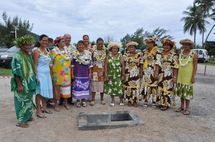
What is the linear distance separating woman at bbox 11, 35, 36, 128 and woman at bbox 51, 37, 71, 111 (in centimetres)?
92

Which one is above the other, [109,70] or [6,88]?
[109,70]

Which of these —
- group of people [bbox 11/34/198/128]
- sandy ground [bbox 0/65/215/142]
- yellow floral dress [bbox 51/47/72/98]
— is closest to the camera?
sandy ground [bbox 0/65/215/142]

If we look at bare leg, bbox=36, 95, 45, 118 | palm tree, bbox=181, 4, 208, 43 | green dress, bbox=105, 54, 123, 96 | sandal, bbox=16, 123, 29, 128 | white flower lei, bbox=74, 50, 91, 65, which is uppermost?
palm tree, bbox=181, 4, 208, 43

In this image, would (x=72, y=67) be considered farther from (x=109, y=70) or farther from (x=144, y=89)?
(x=144, y=89)

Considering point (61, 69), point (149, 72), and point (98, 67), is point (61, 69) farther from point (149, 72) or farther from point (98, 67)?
point (149, 72)

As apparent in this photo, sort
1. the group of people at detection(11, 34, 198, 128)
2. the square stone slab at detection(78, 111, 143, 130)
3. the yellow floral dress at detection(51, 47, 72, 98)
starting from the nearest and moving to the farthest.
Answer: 1. the square stone slab at detection(78, 111, 143, 130)
2. the group of people at detection(11, 34, 198, 128)
3. the yellow floral dress at detection(51, 47, 72, 98)

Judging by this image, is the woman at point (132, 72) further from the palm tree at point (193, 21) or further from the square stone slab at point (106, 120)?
the palm tree at point (193, 21)

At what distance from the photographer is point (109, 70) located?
22.7ft

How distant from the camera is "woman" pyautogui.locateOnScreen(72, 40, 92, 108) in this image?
662 centimetres

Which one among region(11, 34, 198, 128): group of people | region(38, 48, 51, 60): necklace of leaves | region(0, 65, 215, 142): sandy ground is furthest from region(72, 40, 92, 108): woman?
region(38, 48, 51, 60): necklace of leaves

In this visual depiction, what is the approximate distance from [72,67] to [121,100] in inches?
61.8

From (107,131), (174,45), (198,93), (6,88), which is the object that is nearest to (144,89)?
(174,45)

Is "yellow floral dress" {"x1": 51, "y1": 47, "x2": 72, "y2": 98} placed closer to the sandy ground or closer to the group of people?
the group of people

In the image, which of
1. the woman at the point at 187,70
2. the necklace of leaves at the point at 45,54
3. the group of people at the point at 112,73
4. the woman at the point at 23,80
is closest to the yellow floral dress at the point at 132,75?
the group of people at the point at 112,73
